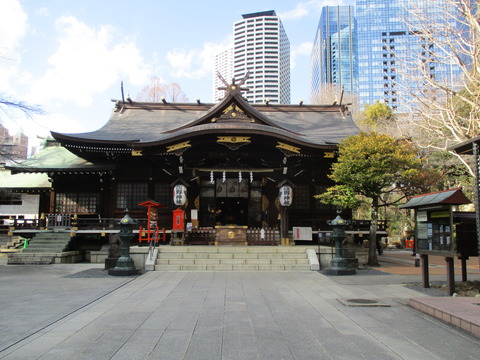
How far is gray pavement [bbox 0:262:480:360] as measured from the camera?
5.22 meters

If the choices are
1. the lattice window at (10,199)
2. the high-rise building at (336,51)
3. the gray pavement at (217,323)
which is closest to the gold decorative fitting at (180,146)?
the gray pavement at (217,323)

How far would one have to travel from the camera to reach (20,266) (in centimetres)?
1599

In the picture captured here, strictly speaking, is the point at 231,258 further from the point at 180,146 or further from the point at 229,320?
the point at 229,320

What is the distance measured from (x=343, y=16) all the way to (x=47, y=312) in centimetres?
14303

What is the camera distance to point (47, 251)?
17719 millimetres

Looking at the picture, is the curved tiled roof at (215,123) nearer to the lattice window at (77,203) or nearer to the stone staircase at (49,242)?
the lattice window at (77,203)

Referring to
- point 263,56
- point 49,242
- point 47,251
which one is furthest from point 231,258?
point 263,56

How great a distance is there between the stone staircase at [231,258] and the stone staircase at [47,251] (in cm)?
559

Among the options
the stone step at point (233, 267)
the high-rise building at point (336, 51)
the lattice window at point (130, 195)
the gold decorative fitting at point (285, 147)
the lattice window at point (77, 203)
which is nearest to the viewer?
the stone step at point (233, 267)

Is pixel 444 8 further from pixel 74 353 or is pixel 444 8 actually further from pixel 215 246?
pixel 74 353

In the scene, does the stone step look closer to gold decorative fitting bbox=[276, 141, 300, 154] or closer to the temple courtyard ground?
the temple courtyard ground

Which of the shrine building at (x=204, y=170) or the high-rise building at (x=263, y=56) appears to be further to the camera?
the high-rise building at (x=263, y=56)

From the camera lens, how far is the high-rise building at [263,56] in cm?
12506

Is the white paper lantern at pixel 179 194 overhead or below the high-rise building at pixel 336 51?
below
